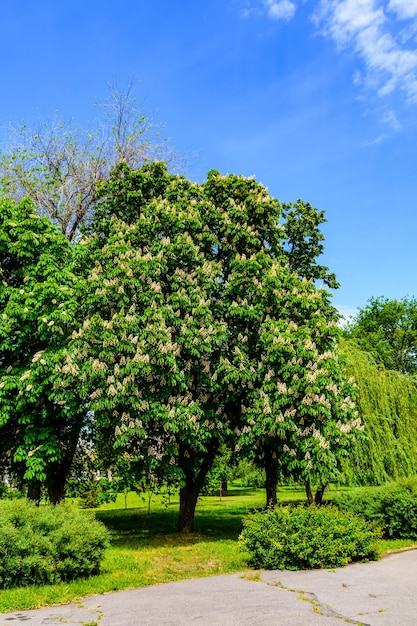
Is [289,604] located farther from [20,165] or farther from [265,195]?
[20,165]

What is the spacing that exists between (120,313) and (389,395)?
1326 cm

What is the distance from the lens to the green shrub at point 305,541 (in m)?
11.7

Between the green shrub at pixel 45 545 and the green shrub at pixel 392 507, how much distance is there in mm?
9368

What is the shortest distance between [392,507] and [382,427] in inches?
216

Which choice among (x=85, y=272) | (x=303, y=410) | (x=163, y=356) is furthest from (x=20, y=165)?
(x=303, y=410)

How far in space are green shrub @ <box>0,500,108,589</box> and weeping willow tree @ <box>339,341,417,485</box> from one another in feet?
38.9

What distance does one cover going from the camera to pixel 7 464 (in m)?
21.1

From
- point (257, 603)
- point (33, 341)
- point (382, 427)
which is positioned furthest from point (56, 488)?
point (257, 603)

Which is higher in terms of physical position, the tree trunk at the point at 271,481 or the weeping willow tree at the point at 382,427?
the weeping willow tree at the point at 382,427

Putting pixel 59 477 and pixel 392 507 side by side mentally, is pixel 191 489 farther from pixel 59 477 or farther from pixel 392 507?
pixel 392 507

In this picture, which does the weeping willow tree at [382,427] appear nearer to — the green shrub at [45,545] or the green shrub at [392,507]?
the green shrub at [392,507]

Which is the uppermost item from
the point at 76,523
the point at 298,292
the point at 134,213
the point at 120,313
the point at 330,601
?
the point at 134,213

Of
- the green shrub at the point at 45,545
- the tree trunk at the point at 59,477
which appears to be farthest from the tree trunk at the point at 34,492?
the green shrub at the point at 45,545

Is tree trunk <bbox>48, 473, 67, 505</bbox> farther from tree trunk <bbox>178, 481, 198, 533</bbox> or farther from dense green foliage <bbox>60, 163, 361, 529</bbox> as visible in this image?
dense green foliage <bbox>60, 163, 361, 529</bbox>
